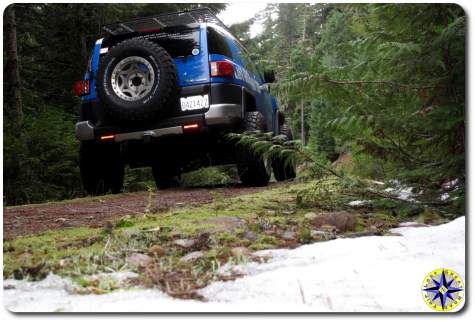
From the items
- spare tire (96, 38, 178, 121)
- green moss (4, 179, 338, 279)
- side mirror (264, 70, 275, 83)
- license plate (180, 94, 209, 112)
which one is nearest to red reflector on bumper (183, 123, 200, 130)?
license plate (180, 94, 209, 112)

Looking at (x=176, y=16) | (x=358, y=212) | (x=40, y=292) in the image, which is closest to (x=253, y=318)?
(x=40, y=292)

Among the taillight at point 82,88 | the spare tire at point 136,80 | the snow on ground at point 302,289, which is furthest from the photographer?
the taillight at point 82,88

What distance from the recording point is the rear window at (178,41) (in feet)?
15.7

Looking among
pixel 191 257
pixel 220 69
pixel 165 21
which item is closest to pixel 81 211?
pixel 220 69

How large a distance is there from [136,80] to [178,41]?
2.30 ft

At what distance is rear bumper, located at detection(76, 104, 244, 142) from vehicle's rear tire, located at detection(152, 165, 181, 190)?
7.52 feet

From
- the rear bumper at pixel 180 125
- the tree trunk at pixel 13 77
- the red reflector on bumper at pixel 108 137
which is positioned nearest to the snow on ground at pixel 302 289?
the rear bumper at pixel 180 125

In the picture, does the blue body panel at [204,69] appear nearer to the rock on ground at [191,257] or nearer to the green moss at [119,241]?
the green moss at [119,241]

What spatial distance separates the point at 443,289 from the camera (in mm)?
1823

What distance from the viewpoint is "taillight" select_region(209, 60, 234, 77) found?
15.6ft

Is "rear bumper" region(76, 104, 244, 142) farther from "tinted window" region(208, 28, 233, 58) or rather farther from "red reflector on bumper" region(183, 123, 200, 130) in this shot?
"tinted window" region(208, 28, 233, 58)

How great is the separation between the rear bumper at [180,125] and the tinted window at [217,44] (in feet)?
2.01

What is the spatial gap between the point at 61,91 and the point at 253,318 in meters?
5.25

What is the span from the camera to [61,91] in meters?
6.04
